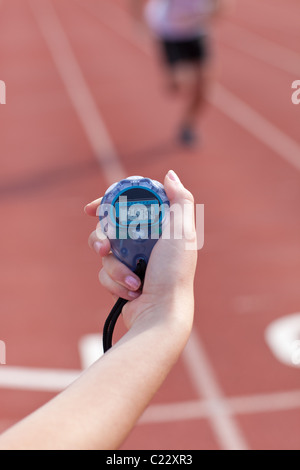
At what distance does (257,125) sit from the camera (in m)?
8.66

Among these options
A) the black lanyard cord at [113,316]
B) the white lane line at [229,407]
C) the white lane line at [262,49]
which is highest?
the white lane line at [262,49]

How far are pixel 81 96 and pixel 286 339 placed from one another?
7.11 meters

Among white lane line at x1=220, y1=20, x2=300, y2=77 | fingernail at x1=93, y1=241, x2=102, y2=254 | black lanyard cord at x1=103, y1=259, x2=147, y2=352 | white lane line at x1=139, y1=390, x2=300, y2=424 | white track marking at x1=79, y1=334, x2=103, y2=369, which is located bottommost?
black lanyard cord at x1=103, y1=259, x2=147, y2=352

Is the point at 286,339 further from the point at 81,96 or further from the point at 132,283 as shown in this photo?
the point at 81,96

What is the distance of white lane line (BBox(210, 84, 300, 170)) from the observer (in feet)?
25.2

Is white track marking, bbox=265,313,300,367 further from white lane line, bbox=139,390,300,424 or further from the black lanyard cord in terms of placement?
the black lanyard cord

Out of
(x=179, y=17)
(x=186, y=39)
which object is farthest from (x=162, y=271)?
(x=186, y=39)

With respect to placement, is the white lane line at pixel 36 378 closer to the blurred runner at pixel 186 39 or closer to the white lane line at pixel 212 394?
the white lane line at pixel 212 394

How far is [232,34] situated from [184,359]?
1224 centimetres

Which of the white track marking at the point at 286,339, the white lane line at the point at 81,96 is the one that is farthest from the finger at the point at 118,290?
the white lane line at the point at 81,96

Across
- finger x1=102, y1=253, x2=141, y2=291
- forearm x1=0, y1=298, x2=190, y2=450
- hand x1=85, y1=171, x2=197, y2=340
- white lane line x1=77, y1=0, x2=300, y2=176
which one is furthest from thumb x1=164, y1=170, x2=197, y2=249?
white lane line x1=77, y1=0, x2=300, y2=176

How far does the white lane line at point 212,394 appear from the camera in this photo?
345 centimetres

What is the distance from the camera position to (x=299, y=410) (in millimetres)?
3621

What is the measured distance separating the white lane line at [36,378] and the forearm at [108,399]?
2.71 metres
